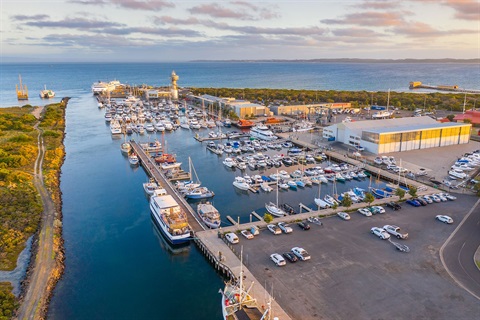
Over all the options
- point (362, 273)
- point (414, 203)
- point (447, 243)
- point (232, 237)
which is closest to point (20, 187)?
point (232, 237)

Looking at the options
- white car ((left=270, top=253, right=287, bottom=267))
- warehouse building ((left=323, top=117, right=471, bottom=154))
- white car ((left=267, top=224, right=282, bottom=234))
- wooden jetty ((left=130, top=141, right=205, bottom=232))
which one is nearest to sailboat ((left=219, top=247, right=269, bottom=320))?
white car ((left=270, top=253, right=287, bottom=267))

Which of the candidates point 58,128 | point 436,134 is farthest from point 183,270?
point 58,128

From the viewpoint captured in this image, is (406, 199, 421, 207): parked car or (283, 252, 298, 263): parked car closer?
(283, 252, 298, 263): parked car

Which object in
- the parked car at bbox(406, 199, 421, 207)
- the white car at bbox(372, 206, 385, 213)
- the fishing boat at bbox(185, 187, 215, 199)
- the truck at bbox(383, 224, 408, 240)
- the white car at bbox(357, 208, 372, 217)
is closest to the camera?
the truck at bbox(383, 224, 408, 240)

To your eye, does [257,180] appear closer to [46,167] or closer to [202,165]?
[202,165]

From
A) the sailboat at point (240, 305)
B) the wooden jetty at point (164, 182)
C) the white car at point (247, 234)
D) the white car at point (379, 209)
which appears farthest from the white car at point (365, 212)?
the sailboat at point (240, 305)

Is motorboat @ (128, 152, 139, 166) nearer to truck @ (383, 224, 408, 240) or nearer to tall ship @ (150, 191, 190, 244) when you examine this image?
tall ship @ (150, 191, 190, 244)

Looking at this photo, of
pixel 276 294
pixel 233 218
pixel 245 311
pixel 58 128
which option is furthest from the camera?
pixel 58 128
